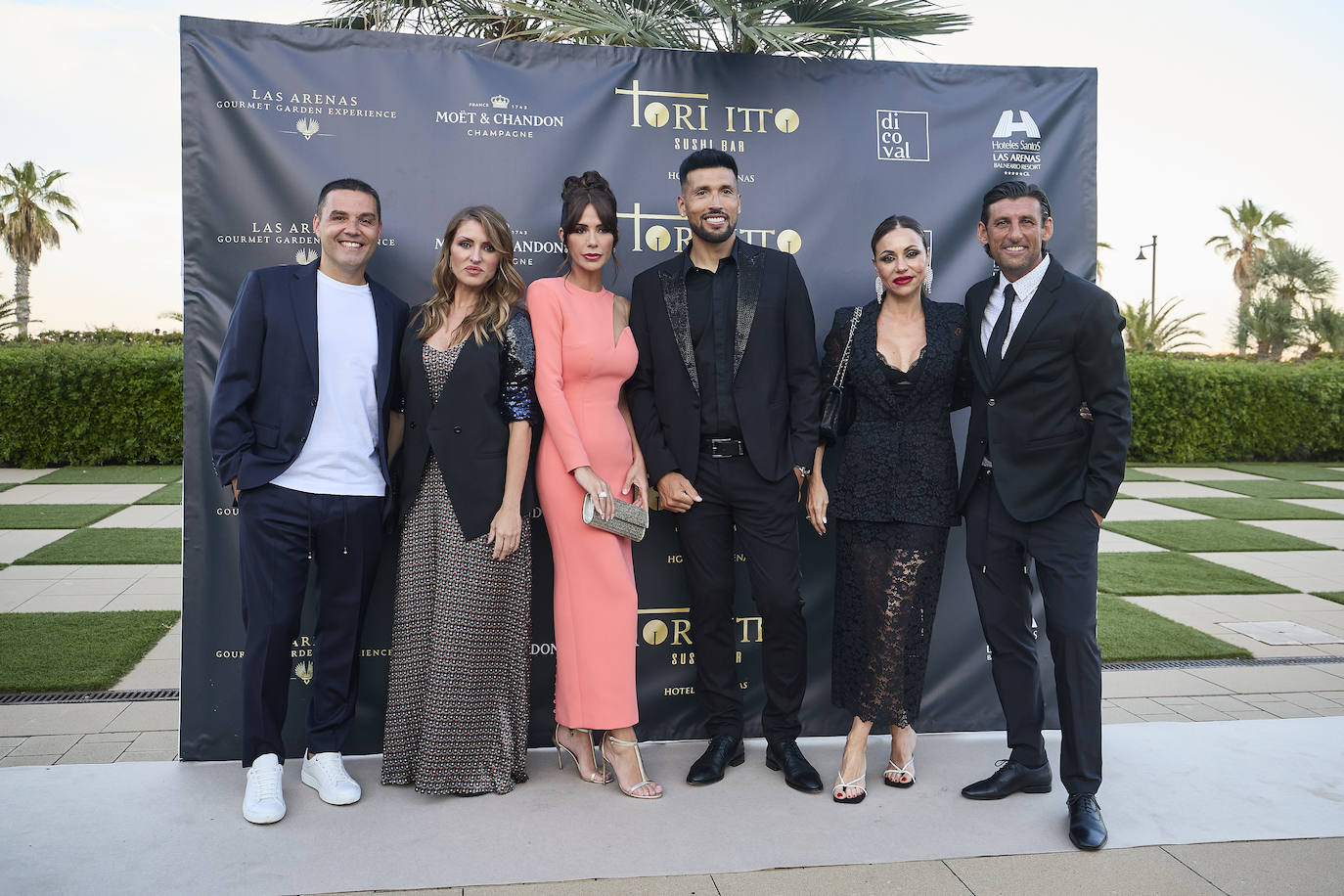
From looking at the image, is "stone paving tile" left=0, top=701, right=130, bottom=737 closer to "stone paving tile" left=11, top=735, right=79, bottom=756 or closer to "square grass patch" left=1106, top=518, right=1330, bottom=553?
"stone paving tile" left=11, top=735, right=79, bottom=756

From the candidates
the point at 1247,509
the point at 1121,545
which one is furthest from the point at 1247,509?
the point at 1121,545

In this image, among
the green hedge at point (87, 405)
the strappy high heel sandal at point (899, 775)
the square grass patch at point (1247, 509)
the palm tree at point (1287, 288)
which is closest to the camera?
the strappy high heel sandal at point (899, 775)

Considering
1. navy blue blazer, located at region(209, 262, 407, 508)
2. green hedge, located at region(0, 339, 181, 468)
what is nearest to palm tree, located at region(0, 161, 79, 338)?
green hedge, located at region(0, 339, 181, 468)

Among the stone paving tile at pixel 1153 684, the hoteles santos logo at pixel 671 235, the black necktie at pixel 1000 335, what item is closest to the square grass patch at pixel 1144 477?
the stone paving tile at pixel 1153 684

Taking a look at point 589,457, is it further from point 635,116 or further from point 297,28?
point 297,28

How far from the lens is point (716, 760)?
3.29 metres

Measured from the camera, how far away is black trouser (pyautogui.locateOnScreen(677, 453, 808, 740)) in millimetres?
3191

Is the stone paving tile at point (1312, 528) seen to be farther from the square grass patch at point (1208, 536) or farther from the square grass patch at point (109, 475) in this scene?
the square grass patch at point (109, 475)

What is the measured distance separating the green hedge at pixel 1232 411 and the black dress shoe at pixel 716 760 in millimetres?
12129

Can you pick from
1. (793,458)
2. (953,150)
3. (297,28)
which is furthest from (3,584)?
(953,150)

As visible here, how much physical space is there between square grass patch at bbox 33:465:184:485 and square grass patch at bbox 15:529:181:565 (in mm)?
3157

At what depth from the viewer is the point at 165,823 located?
2895 mm

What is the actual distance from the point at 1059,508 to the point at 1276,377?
13922 millimetres

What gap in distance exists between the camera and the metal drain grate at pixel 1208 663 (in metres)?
4.82
